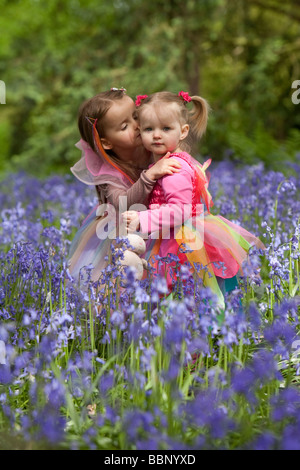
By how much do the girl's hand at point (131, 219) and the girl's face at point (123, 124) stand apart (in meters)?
0.50

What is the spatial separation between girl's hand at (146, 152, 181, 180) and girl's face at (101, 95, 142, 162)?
0.95ft

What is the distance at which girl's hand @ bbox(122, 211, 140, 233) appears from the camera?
2936 mm

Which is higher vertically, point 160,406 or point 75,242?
point 75,242

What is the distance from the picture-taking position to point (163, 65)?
8.98 meters

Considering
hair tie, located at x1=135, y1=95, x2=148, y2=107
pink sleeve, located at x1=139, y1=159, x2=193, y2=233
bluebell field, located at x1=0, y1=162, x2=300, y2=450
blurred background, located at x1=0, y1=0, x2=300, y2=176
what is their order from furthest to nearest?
blurred background, located at x1=0, y1=0, x2=300, y2=176
hair tie, located at x1=135, y1=95, x2=148, y2=107
pink sleeve, located at x1=139, y1=159, x2=193, y2=233
bluebell field, located at x1=0, y1=162, x2=300, y2=450

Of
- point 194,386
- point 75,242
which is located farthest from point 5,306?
point 194,386

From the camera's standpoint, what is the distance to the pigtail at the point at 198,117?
10.6 feet

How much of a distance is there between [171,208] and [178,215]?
5 cm

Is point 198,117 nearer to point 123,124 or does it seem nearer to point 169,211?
point 123,124

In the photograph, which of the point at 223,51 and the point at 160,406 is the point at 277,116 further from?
the point at 160,406

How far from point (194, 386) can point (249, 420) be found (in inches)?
15.2

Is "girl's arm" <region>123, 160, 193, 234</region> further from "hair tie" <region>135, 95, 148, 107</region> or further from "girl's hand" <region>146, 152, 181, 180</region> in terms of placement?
"hair tie" <region>135, 95, 148, 107</region>

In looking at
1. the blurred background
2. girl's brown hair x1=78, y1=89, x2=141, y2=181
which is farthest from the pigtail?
the blurred background
